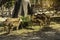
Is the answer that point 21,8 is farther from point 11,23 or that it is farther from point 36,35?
point 36,35

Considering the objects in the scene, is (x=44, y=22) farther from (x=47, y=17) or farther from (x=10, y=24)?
(x=10, y=24)

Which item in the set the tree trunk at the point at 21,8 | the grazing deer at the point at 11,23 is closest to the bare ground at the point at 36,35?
the grazing deer at the point at 11,23

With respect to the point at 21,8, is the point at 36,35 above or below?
below

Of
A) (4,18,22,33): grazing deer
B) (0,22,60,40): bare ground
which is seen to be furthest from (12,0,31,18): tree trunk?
(0,22,60,40): bare ground

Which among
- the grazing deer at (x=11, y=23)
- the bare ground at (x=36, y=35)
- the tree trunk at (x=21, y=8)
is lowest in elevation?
the bare ground at (x=36, y=35)

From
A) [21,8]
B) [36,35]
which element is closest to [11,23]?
[36,35]

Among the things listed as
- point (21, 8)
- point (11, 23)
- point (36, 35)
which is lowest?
point (36, 35)

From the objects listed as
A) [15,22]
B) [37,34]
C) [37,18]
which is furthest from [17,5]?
[37,34]

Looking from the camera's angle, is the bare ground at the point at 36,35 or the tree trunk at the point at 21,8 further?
the tree trunk at the point at 21,8

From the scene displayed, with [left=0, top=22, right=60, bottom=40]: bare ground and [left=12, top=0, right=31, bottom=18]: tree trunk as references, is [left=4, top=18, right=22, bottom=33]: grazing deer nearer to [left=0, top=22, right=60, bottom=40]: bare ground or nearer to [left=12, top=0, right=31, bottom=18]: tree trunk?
[left=0, top=22, right=60, bottom=40]: bare ground

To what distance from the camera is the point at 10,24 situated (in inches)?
414

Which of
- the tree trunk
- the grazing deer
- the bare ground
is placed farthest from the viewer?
the tree trunk

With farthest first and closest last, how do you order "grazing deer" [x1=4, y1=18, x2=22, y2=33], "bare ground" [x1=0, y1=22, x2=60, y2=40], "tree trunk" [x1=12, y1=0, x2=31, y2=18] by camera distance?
"tree trunk" [x1=12, y1=0, x2=31, y2=18]
"grazing deer" [x1=4, y1=18, x2=22, y2=33]
"bare ground" [x1=0, y1=22, x2=60, y2=40]

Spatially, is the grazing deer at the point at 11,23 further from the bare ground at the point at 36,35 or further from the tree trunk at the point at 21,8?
the tree trunk at the point at 21,8
